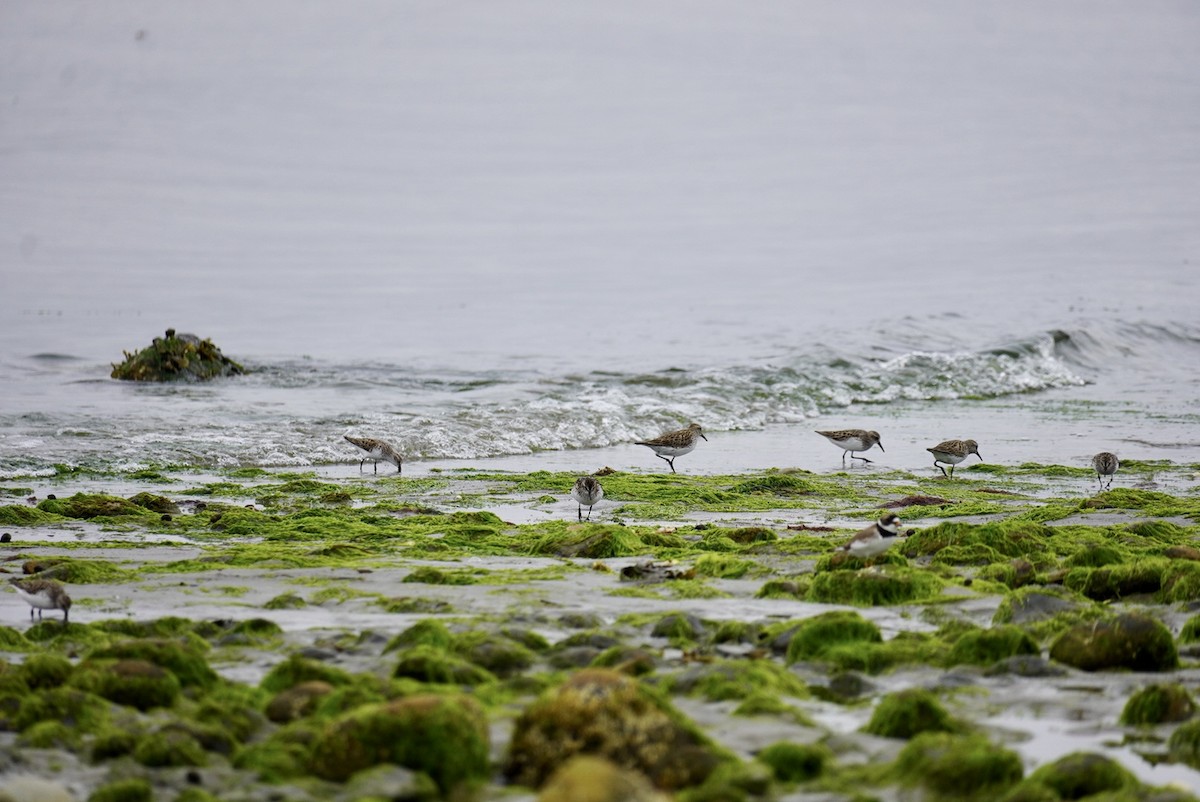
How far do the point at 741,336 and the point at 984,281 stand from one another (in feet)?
65.7

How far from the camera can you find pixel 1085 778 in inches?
154

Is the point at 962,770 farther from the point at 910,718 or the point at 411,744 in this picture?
the point at 411,744

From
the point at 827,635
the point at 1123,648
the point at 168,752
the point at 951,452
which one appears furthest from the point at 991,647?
the point at 951,452

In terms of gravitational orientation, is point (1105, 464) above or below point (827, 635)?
above

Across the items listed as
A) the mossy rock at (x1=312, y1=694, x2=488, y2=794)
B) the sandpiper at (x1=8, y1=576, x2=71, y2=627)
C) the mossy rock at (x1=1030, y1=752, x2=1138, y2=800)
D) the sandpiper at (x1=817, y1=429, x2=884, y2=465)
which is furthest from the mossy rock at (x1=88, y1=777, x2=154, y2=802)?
the sandpiper at (x1=817, y1=429, x2=884, y2=465)

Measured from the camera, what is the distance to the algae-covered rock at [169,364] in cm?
2264

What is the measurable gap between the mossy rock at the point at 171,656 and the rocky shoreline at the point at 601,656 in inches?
0.5

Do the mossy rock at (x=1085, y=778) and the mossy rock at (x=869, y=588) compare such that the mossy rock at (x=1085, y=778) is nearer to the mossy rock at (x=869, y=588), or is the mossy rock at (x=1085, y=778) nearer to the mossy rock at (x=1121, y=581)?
the mossy rock at (x=869, y=588)

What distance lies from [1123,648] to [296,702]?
3491 mm

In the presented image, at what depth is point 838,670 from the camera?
18.1ft

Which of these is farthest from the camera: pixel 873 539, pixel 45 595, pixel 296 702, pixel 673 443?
pixel 673 443

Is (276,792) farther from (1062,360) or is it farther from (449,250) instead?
(449,250)

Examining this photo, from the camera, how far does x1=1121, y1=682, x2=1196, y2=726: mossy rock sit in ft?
15.2

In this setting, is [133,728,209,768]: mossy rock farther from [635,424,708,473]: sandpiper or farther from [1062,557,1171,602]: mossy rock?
[635,424,708,473]: sandpiper
